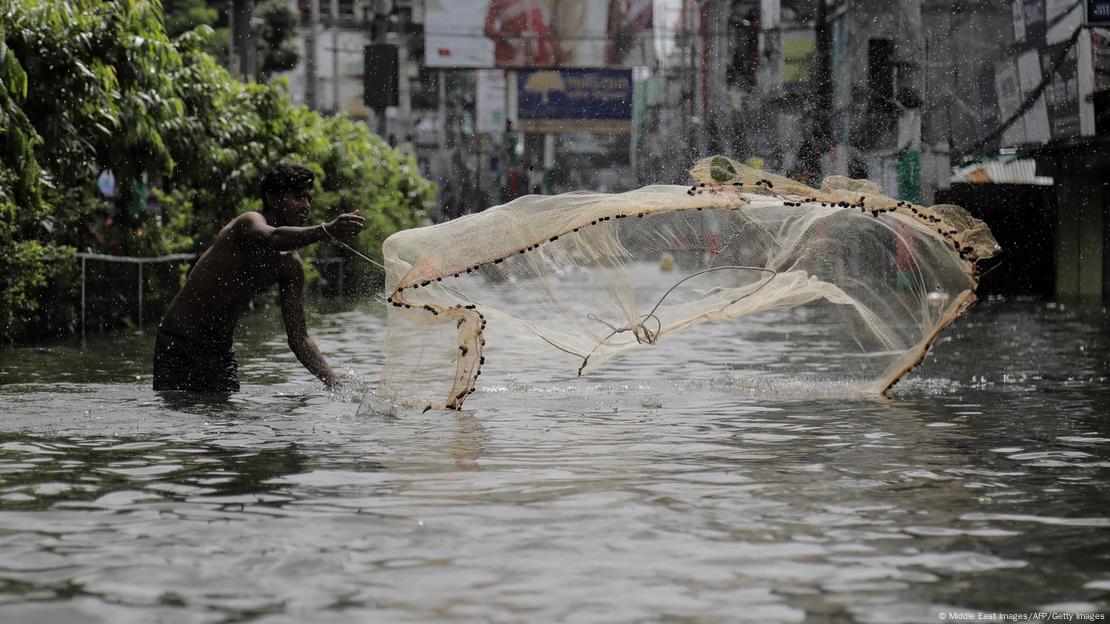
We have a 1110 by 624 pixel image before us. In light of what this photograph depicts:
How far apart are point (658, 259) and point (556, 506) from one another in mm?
5288

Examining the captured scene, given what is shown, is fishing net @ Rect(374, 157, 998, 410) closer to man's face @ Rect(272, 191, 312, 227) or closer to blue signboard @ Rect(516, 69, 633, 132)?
man's face @ Rect(272, 191, 312, 227)

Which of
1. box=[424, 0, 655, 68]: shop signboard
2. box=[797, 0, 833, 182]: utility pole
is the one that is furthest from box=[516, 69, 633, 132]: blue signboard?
box=[797, 0, 833, 182]: utility pole

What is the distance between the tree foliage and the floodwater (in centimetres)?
342

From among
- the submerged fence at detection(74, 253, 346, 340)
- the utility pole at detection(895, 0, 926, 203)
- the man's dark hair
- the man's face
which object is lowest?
the submerged fence at detection(74, 253, 346, 340)

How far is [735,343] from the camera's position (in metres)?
18.3

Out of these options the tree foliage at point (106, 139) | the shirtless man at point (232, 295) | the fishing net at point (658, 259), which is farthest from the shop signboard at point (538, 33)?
the shirtless man at point (232, 295)

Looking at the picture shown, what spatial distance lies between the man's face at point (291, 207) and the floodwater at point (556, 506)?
3.62ft

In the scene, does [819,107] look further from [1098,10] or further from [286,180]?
[286,180]

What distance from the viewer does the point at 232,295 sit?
10180 millimetres

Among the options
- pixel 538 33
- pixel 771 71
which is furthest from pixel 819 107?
pixel 538 33

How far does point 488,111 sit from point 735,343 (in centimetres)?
5645

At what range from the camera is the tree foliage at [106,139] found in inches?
562

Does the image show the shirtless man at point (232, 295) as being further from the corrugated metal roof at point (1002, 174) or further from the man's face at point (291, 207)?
the corrugated metal roof at point (1002, 174)

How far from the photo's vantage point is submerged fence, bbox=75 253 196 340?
769 inches
